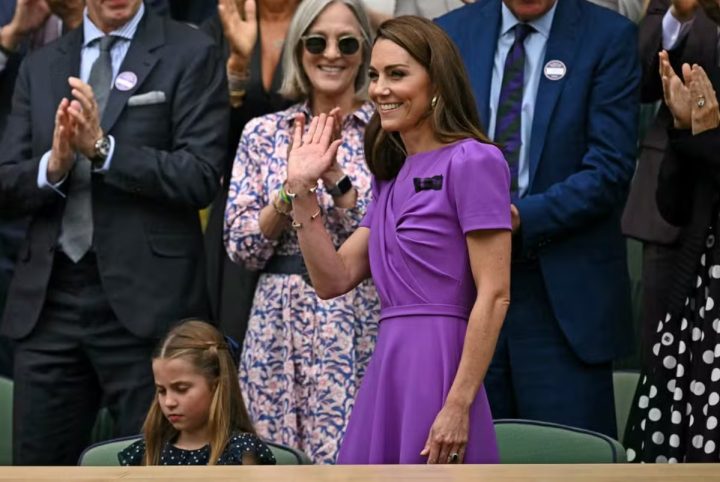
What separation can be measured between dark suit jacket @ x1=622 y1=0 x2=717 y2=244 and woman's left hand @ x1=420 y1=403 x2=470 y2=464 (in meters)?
1.74

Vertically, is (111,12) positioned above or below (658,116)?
above

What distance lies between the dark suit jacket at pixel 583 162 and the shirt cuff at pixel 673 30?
0.16 m

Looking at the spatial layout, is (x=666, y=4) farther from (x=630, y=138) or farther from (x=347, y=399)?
(x=347, y=399)

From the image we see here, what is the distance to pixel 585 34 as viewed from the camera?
5.09 metres

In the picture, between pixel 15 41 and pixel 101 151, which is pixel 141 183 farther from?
pixel 15 41

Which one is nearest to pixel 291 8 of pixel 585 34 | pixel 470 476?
pixel 585 34

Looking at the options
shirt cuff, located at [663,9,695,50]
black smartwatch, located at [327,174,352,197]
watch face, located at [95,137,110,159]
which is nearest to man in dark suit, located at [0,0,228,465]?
watch face, located at [95,137,110,159]

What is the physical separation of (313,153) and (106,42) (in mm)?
1682

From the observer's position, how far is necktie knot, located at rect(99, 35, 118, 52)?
5448 millimetres

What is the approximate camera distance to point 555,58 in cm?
505

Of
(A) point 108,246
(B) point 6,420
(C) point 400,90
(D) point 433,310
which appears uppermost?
(C) point 400,90

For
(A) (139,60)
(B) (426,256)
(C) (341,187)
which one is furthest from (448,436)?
(A) (139,60)

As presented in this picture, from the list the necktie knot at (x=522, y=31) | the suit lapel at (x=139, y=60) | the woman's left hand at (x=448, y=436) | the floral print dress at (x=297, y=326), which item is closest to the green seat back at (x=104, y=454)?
→ the floral print dress at (x=297, y=326)

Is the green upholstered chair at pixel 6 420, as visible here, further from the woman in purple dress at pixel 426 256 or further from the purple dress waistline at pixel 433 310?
the purple dress waistline at pixel 433 310
